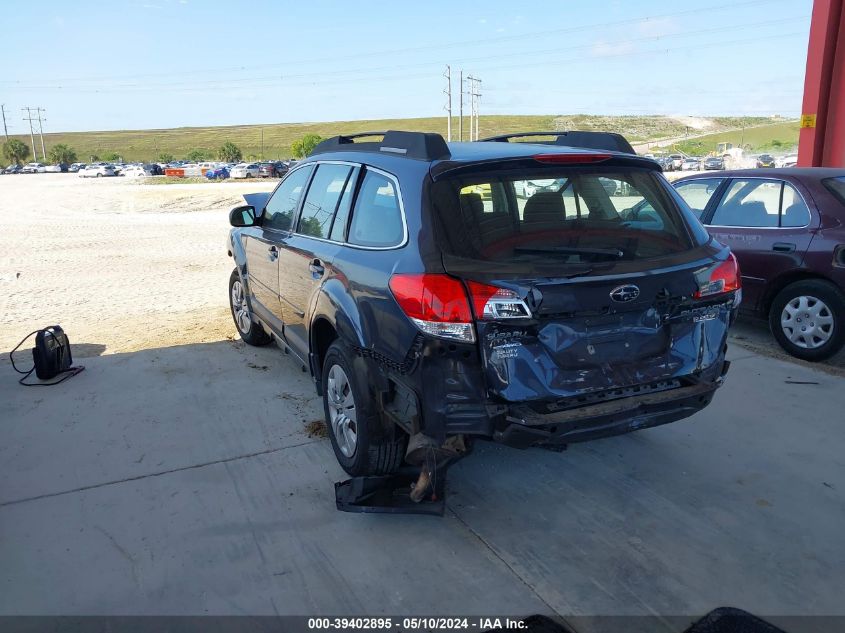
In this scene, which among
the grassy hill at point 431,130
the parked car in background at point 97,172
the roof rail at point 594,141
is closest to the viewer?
the roof rail at point 594,141

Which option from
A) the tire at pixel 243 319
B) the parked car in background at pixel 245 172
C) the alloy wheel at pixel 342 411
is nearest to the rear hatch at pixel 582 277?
the alloy wheel at pixel 342 411

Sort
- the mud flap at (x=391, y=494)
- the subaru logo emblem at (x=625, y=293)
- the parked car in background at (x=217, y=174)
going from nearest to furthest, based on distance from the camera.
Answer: the subaru logo emblem at (x=625, y=293) < the mud flap at (x=391, y=494) < the parked car in background at (x=217, y=174)

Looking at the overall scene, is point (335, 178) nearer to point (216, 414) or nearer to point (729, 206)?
point (216, 414)

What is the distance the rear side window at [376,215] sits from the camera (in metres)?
3.40

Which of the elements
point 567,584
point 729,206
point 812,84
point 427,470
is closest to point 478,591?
point 567,584

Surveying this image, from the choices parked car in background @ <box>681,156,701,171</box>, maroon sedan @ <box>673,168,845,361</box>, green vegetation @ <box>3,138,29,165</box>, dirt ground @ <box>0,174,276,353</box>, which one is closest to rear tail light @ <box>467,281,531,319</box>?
maroon sedan @ <box>673,168,845,361</box>

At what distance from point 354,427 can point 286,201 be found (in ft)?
7.09

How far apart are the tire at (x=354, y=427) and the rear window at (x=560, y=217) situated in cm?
97

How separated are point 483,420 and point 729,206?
508 centimetres

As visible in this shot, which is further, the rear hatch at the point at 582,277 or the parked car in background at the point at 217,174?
the parked car in background at the point at 217,174

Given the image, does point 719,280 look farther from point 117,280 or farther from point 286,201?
point 117,280

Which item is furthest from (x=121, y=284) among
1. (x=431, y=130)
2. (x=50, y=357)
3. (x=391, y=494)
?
(x=431, y=130)

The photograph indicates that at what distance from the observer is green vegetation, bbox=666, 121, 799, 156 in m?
97.6

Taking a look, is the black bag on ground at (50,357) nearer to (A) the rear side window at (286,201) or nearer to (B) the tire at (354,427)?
(A) the rear side window at (286,201)
